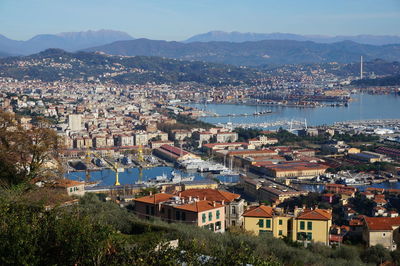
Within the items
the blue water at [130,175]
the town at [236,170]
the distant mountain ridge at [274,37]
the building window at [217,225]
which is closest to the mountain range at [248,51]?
the distant mountain ridge at [274,37]

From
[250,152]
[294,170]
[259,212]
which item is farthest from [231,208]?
[250,152]

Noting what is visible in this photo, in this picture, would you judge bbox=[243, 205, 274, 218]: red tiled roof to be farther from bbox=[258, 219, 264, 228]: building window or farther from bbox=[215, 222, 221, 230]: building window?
bbox=[215, 222, 221, 230]: building window

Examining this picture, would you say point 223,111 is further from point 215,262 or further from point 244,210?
point 215,262

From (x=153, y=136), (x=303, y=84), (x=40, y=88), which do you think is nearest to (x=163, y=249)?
(x=153, y=136)

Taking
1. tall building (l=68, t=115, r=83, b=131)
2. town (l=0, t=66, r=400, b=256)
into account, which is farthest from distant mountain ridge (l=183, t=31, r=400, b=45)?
tall building (l=68, t=115, r=83, b=131)

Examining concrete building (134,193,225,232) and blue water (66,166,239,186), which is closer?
concrete building (134,193,225,232)

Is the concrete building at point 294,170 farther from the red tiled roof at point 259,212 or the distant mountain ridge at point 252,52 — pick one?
the distant mountain ridge at point 252,52

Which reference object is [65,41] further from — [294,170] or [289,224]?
[289,224]
